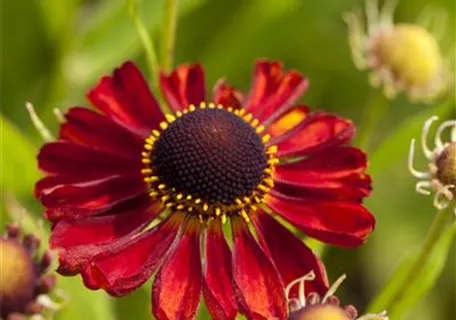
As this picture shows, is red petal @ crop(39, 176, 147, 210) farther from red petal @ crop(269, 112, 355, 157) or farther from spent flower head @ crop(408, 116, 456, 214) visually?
spent flower head @ crop(408, 116, 456, 214)

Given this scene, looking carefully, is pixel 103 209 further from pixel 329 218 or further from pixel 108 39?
pixel 108 39

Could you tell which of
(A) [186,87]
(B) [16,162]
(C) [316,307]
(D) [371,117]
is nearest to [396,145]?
(D) [371,117]

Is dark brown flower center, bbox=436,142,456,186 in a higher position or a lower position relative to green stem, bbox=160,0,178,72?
lower

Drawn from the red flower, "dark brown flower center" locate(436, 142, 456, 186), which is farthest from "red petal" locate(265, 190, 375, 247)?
"dark brown flower center" locate(436, 142, 456, 186)

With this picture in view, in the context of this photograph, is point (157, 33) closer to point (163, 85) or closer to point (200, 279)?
point (163, 85)

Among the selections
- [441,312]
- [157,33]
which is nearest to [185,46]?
[157,33]

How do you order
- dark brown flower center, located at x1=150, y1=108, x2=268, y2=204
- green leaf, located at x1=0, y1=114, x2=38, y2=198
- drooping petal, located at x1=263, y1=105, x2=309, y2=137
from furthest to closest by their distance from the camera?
green leaf, located at x1=0, y1=114, x2=38, y2=198, drooping petal, located at x1=263, y1=105, x2=309, y2=137, dark brown flower center, located at x1=150, y1=108, x2=268, y2=204

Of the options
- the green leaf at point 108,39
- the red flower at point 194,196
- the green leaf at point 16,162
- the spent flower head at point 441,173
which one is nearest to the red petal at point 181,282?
the red flower at point 194,196
